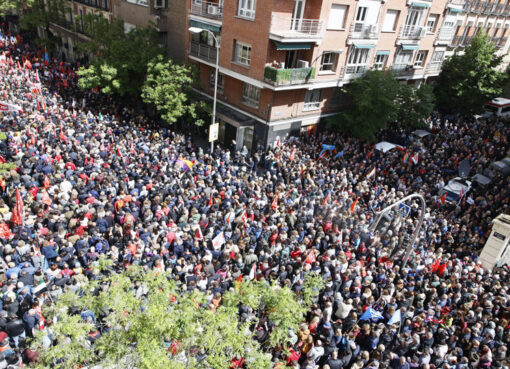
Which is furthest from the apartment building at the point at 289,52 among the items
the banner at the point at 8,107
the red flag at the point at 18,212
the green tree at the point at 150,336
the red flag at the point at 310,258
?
the green tree at the point at 150,336

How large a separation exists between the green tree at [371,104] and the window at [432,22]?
8732 millimetres

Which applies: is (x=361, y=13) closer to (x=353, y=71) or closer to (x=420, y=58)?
(x=353, y=71)

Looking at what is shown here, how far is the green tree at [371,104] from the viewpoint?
24328mm

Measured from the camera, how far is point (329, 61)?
24844mm

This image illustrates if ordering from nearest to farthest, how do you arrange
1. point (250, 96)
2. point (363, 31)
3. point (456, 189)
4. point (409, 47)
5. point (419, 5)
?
point (456, 189), point (250, 96), point (363, 31), point (419, 5), point (409, 47)

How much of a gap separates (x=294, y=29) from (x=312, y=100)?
5.16 metres

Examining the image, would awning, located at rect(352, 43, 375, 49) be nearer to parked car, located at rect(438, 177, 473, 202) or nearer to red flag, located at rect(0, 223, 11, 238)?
parked car, located at rect(438, 177, 473, 202)

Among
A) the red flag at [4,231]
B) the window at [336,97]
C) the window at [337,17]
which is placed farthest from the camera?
the window at [336,97]

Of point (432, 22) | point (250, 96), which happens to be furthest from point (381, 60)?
point (250, 96)

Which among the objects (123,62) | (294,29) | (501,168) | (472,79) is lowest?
(501,168)

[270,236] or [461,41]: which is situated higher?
[461,41]

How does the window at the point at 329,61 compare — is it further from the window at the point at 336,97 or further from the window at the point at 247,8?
the window at the point at 247,8

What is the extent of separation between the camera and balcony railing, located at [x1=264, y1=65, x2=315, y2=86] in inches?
858

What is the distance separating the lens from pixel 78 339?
6.41 meters
